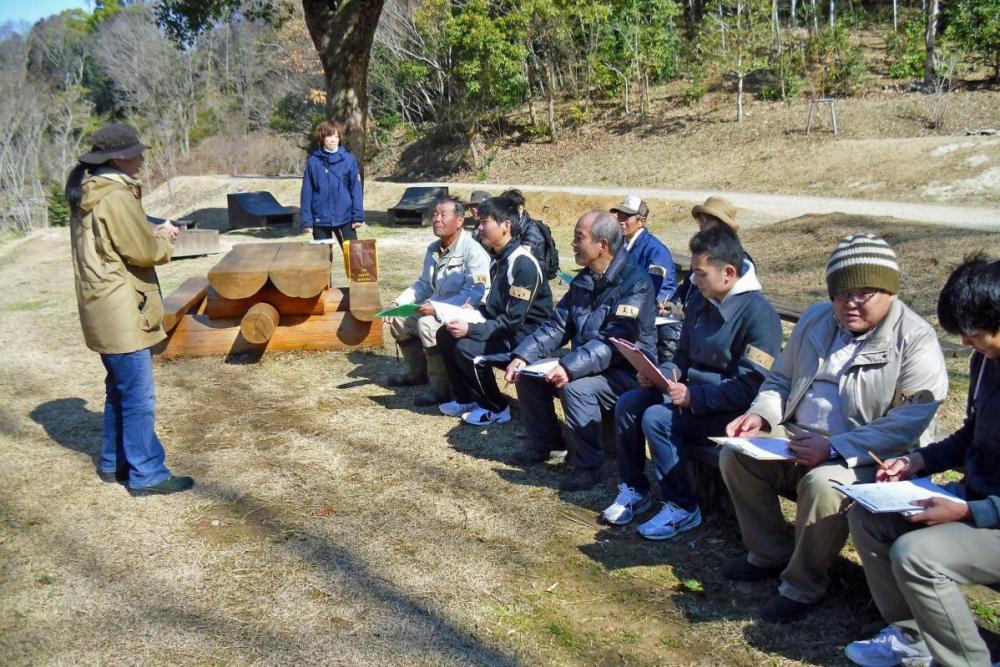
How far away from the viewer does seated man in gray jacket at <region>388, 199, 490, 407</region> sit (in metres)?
5.52

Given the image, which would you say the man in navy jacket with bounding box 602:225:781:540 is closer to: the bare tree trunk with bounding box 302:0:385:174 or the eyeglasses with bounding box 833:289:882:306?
the eyeglasses with bounding box 833:289:882:306

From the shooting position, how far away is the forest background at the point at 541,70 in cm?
2422

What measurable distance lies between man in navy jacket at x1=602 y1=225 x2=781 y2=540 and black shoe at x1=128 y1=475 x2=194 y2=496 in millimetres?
2117

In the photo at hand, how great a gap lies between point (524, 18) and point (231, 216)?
42.9ft

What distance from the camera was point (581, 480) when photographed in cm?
419

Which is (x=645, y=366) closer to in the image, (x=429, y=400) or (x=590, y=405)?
(x=590, y=405)

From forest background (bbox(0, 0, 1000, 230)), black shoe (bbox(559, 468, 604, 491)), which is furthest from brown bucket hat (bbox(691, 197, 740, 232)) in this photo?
forest background (bbox(0, 0, 1000, 230))

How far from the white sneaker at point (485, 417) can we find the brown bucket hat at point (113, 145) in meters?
2.38

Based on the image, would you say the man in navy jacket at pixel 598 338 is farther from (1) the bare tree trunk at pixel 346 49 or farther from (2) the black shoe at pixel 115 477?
(1) the bare tree trunk at pixel 346 49

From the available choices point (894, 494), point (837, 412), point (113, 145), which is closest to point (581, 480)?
point (837, 412)

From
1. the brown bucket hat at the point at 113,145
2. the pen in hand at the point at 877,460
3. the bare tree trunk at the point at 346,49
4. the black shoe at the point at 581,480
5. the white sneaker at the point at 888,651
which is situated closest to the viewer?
the white sneaker at the point at 888,651

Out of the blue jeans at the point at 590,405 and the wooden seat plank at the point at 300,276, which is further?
the wooden seat plank at the point at 300,276

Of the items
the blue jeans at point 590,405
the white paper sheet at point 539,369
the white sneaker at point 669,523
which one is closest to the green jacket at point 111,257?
the white paper sheet at point 539,369

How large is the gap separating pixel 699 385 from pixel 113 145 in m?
2.84
